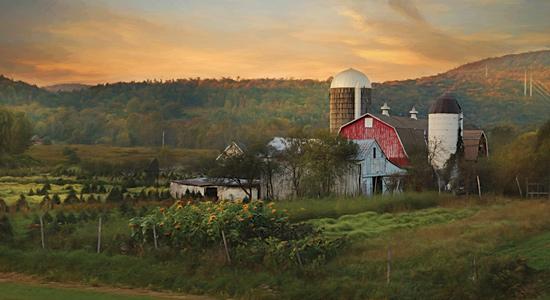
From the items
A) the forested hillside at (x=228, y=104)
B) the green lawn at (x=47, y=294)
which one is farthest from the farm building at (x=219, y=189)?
the forested hillside at (x=228, y=104)

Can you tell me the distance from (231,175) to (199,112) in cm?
7807

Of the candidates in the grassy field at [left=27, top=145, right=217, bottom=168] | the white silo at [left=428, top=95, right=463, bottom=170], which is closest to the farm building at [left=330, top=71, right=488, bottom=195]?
the white silo at [left=428, top=95, right=463, bottom=170]

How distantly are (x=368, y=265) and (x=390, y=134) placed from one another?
30.5m

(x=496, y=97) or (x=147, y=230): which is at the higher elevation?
(x=496, y=97)

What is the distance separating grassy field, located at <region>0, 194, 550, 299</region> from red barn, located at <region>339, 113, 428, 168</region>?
21.2 meters

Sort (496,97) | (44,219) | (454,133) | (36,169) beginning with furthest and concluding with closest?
(496,97) → (36,169) → (454,133) → (44,219)

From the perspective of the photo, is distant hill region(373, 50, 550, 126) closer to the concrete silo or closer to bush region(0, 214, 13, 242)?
the concrete silo

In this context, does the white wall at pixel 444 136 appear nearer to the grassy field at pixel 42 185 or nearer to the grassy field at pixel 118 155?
the grassy field at pixel 42 185

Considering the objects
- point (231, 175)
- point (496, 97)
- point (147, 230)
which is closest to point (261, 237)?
point (147, 230)

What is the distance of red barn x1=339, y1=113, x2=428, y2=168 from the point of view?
155 feet

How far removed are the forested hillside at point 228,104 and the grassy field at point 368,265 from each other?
57.9 metres

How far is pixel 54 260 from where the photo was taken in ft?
67.3

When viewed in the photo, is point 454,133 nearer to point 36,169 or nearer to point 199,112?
point 36,169

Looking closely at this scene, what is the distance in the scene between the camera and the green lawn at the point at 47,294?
16.4 m
